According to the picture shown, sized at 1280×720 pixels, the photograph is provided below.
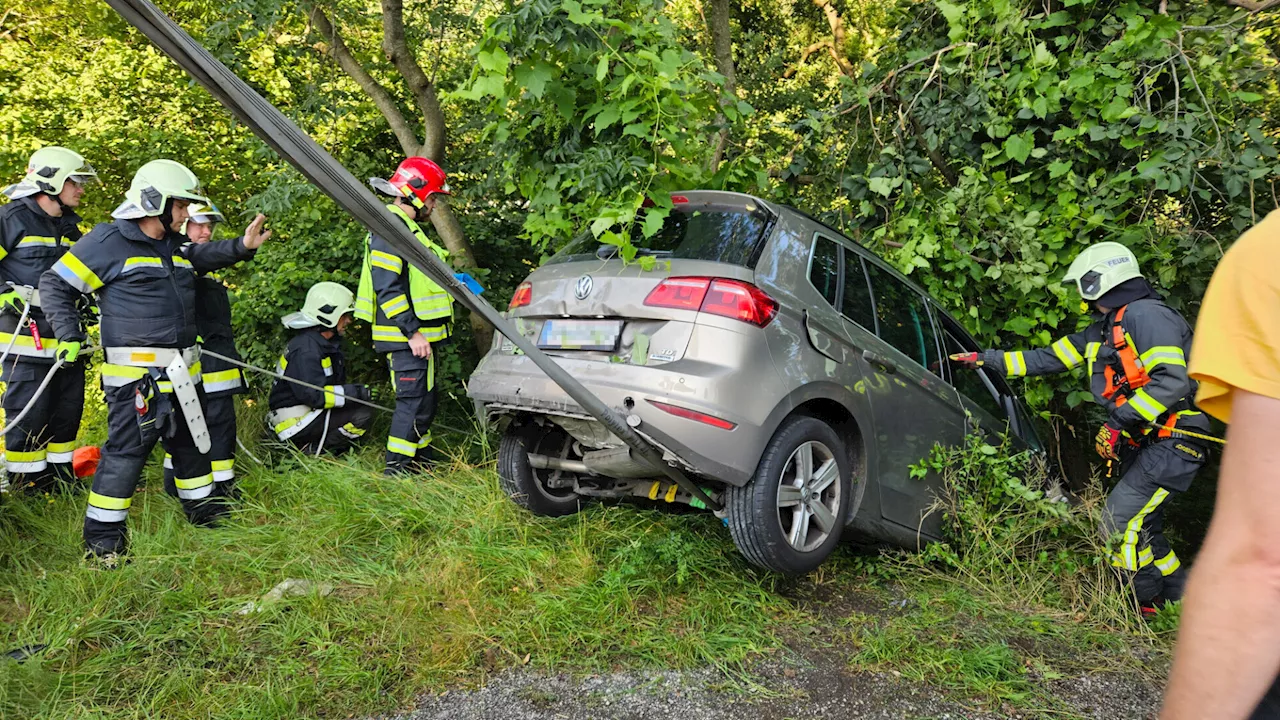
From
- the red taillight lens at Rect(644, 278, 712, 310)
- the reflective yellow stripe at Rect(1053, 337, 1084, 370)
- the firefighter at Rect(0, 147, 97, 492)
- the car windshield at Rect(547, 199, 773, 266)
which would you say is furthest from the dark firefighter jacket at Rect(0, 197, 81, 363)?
the reflective yellow stripe at Rect(1053, 337, 1084, 370)

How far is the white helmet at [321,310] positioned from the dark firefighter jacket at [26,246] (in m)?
1.42

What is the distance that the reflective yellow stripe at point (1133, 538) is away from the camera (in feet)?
12.9

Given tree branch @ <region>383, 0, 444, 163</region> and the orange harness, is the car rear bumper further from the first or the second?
tree branch @ <region>383, 0, 444, 163</region>

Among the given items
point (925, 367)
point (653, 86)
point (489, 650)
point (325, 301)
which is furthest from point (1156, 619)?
point (325, 301)

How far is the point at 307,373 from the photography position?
5.54 meters

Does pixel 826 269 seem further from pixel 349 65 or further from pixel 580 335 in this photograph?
pixel 349 65

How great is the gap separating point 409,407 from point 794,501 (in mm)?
2872

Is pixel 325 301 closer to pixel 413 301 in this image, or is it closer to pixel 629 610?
pixel 413 301

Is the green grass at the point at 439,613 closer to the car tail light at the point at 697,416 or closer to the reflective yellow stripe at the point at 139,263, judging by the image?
the car tail light at the point at 697,416

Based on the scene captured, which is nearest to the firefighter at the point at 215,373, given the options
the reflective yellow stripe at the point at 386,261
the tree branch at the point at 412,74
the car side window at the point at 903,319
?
the reflective yellow stripe at the point at 386,261

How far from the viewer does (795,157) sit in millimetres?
5359

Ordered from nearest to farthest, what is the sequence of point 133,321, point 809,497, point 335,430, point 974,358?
1. point 809,497
2. point 133,321
3. point 974,358
4. point 335,430

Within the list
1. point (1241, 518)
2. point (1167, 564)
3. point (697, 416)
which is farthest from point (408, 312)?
point (1241, 518)

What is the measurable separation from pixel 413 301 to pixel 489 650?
260cm
